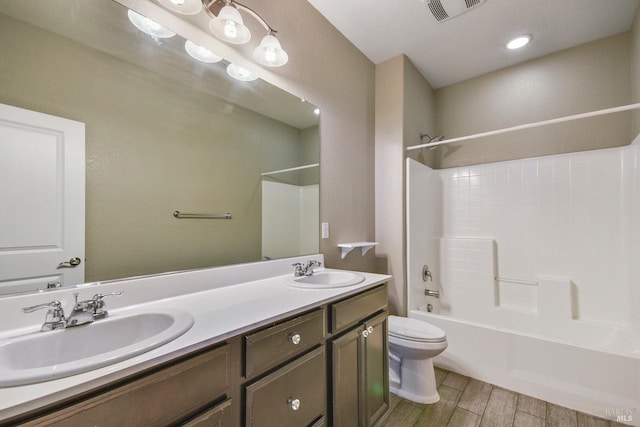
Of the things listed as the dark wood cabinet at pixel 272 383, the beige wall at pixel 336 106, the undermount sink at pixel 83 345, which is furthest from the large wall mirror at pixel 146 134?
the dark wood cabinet at pixel 272 383

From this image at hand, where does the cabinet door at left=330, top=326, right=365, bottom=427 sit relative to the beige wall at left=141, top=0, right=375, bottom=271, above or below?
below

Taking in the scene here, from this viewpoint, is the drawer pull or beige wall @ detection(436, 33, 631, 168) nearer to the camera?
the drawer pull

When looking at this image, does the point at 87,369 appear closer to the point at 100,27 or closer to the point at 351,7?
the point at 100,27

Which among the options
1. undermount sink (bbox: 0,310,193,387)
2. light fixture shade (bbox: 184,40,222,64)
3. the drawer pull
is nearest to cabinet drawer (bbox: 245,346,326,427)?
the drawer pull

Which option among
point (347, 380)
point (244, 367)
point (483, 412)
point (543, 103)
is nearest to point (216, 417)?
point (244, 367)

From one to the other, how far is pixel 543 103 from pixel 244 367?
3.24 metres

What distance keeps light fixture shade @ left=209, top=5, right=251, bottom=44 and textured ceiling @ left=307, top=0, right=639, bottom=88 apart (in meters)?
0.87

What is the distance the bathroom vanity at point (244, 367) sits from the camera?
54cm

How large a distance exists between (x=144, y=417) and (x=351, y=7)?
7.79 ft

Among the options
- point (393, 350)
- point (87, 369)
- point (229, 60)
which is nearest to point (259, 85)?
point (229, 60)

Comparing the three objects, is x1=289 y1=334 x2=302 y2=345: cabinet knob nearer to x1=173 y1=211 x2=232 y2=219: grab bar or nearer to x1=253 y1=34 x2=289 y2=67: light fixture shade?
x1=173 y1=211 x2=232 y2=219: grab bar

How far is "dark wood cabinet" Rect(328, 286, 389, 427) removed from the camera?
1.19 metres

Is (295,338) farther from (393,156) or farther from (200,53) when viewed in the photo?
(393,156)

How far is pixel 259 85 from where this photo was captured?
155cm
